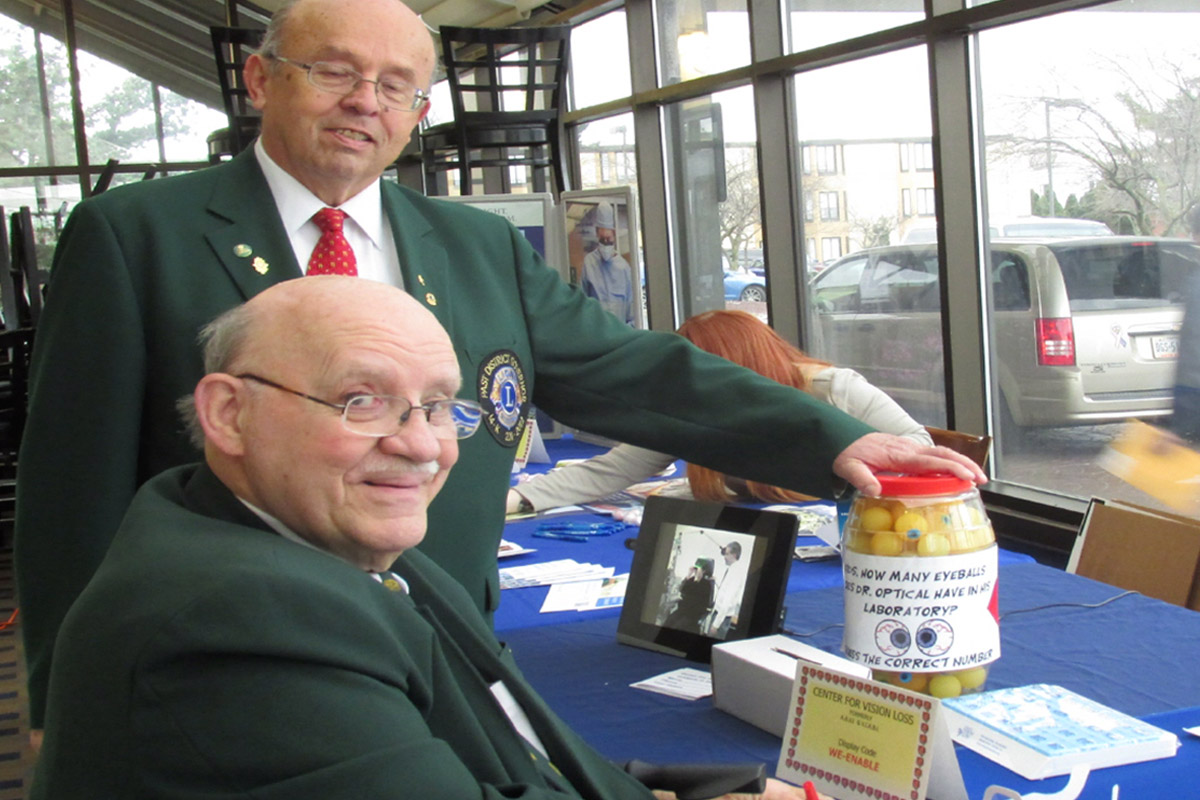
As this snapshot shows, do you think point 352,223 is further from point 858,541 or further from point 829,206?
point 829,206

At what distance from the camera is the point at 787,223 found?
5793mm

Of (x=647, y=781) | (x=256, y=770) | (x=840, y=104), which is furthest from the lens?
(x=840, y=104)

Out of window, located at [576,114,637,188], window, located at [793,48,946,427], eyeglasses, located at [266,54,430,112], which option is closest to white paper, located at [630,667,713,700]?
eyeglasses, located at [266,54,430,112]

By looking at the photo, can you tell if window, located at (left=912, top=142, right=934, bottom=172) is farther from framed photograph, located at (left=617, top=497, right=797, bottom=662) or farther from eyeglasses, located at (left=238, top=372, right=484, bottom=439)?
eyeglasses, located at (left=238, top=372, right=484, bottom=439)

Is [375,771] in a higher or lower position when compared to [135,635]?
lower

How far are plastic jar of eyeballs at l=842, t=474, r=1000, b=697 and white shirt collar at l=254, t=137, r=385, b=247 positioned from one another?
32.2 inches

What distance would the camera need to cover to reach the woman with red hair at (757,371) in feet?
9.81

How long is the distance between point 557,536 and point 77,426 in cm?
151

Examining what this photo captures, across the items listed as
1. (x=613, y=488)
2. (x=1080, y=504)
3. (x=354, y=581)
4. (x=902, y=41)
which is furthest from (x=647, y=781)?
(x=902, y=41)

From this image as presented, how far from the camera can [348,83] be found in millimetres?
1564

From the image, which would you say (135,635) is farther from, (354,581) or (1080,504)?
(1080,504)

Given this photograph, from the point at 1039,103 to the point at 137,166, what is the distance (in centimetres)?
936

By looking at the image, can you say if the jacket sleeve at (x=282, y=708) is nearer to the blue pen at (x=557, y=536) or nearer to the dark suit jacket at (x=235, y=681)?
the dark suit jacket at (x=235, y=681)

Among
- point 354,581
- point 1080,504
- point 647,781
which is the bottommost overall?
point 1080,504
